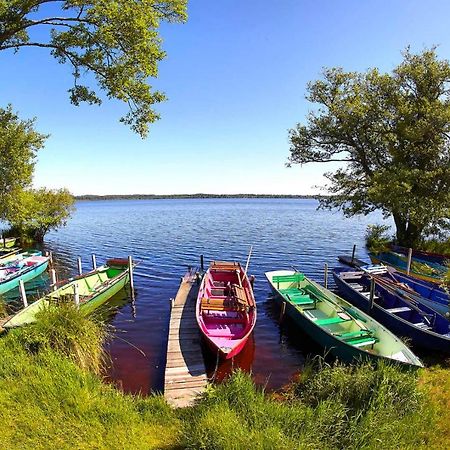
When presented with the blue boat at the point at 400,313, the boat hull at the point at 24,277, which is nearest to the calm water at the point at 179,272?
the boat hull at the point at 24,277

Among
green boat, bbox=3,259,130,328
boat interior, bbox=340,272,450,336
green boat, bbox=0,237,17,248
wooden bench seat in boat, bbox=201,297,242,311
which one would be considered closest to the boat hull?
green boat, bbox=3,259,130,328


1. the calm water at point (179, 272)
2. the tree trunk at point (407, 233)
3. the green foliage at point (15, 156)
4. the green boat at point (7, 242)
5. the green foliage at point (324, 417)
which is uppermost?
the green foliage at point (15, 156)

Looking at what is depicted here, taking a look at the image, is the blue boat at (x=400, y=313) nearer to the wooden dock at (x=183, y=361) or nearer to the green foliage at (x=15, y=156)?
the wooden dock at (x=183, y=361)

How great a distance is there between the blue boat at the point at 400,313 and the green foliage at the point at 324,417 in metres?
4.90

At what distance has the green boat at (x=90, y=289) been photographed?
13570 millimetres

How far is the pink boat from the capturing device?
11609 mm

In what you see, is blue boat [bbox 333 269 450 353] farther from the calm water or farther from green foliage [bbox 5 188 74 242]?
green foliage [bbox 5 188 74 242]

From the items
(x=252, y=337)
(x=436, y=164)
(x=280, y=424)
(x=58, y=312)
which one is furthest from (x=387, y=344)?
(x=436, y=164)

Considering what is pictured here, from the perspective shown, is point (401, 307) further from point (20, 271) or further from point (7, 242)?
point (7, 242)

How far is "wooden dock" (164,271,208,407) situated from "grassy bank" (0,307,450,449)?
0.84 meters

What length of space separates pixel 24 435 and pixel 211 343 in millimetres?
6215

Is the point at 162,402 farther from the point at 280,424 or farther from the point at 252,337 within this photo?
the point at 252,337

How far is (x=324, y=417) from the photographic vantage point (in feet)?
21.9

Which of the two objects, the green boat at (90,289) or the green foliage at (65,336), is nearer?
the green foliage at (65,336)
